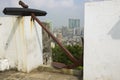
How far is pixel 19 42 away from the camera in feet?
14.5

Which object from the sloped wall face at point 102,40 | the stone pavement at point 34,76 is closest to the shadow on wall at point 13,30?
the stone pavement at point 34,76

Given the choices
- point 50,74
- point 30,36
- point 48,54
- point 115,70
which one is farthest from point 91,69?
point 48,54

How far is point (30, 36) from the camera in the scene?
454 cm

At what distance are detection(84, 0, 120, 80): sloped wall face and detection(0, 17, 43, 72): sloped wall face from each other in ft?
4.91

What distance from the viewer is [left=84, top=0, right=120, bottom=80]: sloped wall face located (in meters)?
3.29

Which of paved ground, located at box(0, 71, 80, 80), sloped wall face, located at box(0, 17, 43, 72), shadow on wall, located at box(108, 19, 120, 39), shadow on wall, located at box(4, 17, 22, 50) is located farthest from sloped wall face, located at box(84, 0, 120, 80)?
shadow on wall, located at box(4, 17, 22, 50)

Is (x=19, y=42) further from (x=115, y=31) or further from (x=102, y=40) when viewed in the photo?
(x=115, y=31)

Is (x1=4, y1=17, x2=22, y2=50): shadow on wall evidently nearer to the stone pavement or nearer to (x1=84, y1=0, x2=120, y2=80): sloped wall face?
the stone pavement

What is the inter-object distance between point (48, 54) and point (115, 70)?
299 centimetres

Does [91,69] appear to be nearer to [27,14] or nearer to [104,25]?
[104,25]

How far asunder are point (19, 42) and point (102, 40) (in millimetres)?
1963

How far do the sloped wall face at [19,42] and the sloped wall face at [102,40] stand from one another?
1496 mm

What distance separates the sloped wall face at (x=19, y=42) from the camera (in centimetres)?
438

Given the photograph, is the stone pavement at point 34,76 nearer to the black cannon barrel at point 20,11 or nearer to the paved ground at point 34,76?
the paved ground at point 34,76
